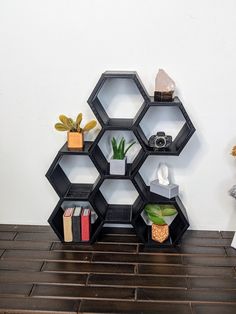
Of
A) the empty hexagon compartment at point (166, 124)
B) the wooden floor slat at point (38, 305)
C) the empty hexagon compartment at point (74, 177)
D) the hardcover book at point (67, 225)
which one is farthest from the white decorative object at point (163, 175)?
the wooden floor slat at point (38, 305)

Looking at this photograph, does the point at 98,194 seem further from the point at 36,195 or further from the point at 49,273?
the point at 49,273

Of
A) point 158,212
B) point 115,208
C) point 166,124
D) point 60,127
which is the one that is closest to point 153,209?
point 158,212

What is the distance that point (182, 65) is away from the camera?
2080 mm

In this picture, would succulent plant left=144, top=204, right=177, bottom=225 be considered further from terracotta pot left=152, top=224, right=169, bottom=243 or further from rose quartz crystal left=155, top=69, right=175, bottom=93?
rose quartz crystal left=155, top=69, right=175, bottom=93

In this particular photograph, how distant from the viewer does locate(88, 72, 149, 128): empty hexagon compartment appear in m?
2.10

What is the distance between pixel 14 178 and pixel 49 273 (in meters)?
0.71

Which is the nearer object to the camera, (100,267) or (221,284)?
(221,284)

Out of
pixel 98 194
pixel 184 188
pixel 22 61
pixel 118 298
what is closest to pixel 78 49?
pixel 22 61

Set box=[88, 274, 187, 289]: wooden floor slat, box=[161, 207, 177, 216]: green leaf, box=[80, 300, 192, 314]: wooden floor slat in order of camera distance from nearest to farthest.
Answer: box=[80, 300, 192, 314]: wooden floor slat, box=[88, 274, 187, 289]: wooden floor slat, box=[161, 207, 177, 216]: green leaf

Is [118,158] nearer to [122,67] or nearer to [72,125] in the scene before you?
[72,125]

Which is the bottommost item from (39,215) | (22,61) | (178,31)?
(39,215)

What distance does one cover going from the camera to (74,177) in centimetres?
233

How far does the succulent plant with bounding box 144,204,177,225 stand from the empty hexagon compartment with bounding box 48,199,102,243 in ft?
0.97

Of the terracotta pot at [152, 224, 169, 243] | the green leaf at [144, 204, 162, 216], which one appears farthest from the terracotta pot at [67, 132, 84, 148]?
the terracotta pot at [152, 224, 169, 243]
